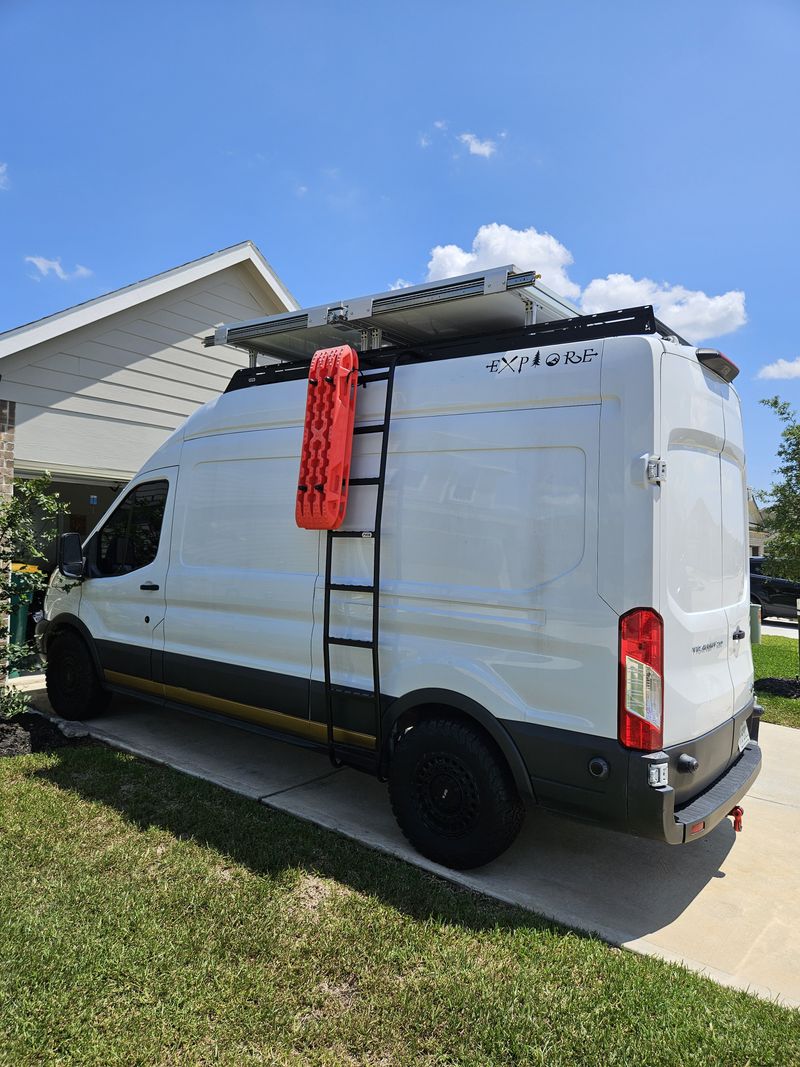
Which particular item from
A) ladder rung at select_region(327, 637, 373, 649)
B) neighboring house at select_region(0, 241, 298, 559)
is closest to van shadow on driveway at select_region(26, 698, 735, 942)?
ladder rung at select_region(327, 637, 373, 649)

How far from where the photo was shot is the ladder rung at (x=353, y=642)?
397cm

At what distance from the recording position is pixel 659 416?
3.15 m

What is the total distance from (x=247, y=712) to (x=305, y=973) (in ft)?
6.93

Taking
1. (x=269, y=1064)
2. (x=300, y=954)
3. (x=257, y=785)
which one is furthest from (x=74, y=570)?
(x=269, y=1064)

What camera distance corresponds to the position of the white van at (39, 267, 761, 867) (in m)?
3.15

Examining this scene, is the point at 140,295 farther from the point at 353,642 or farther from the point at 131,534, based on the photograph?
the point at 353,642

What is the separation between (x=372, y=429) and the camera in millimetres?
4102

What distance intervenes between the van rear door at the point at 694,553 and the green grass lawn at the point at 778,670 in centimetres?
291

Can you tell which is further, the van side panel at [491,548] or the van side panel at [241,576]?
the van side panel at [241,576]

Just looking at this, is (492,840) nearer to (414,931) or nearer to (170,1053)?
(414,931)

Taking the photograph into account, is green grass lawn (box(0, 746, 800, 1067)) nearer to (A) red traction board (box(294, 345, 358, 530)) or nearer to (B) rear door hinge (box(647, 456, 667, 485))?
(A) red traction board (box(294, 345, 358, 530))

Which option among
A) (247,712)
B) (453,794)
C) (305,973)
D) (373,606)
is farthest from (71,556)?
(305,973)

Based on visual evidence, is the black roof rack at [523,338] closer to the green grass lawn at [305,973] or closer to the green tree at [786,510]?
the green grass lawn at [305,973]

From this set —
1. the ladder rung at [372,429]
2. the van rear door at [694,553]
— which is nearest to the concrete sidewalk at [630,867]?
the van rear door at [694,553]
